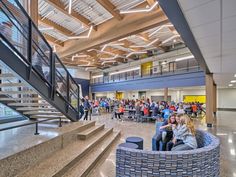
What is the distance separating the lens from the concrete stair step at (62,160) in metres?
2.71

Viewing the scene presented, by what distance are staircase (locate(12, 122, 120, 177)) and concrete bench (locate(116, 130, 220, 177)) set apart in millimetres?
A: 1164

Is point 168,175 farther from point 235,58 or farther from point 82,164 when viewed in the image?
point 235,58

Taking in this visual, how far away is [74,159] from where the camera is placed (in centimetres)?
340

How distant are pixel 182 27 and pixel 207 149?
206cm

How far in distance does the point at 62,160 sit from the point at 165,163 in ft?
6.65

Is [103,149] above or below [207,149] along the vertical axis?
below

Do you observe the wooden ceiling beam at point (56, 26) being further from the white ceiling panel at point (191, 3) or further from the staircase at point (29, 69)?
the white ceiling panel at point (191, 3)

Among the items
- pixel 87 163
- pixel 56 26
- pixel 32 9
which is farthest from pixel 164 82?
pixel 87 163

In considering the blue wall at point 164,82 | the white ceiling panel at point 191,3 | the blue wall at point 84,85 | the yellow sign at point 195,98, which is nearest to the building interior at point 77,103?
the white ceiling panel at point 191,3

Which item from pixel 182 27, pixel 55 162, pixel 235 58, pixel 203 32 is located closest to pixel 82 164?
pixel 55 162

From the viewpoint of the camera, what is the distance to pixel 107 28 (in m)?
7.11

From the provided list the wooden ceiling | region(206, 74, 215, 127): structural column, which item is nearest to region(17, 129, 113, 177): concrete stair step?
the wooden ceiling

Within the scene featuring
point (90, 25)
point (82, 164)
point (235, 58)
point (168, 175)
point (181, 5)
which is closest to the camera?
point (168, 175)

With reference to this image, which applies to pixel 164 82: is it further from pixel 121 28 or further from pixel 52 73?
pixel 52 73
